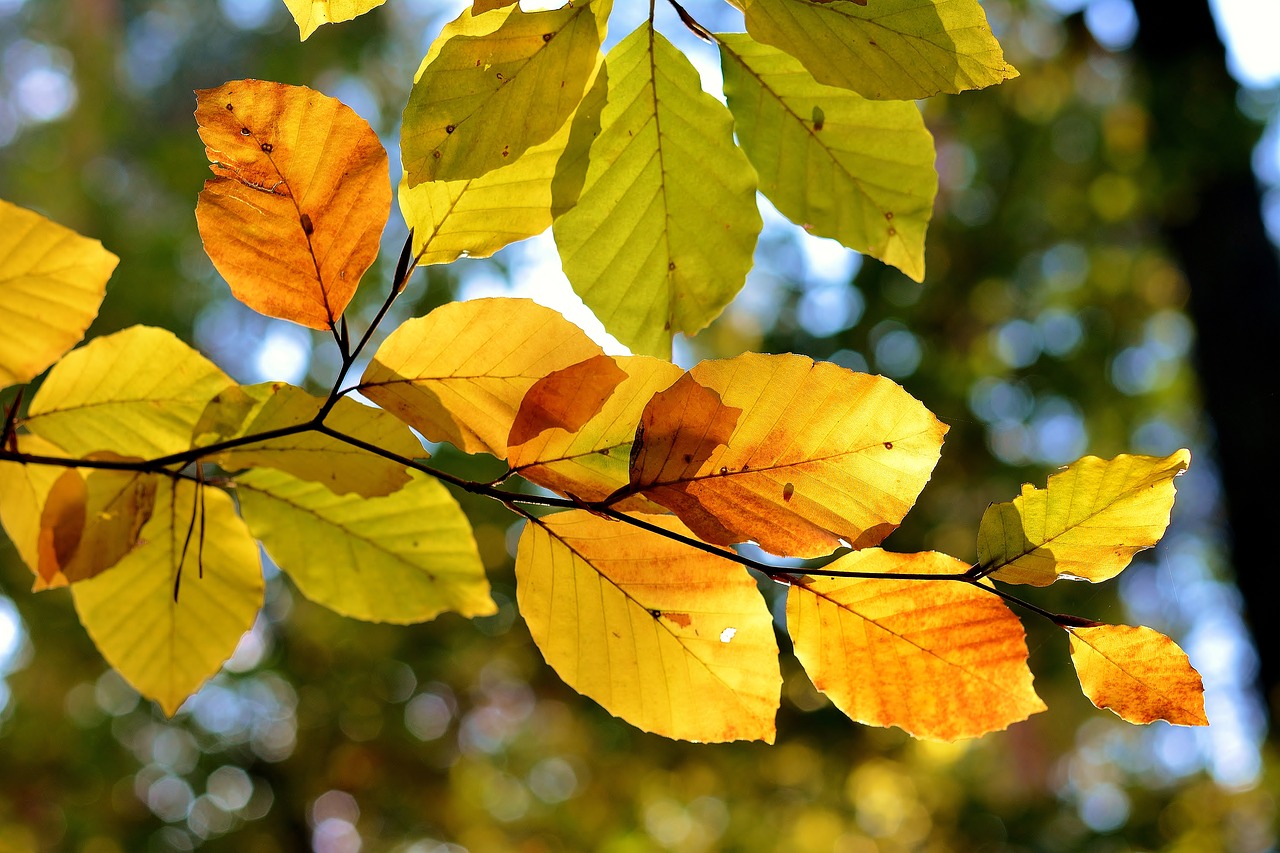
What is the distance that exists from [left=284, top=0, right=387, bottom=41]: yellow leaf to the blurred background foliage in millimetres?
2079

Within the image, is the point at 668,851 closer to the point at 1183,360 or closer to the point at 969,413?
the point at 969,413

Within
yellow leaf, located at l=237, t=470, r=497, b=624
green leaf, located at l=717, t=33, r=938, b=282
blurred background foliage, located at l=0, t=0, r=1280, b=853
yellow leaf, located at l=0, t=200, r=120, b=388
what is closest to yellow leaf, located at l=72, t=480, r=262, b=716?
yellow leaf, located at l=237, t=470, r=497, b=624

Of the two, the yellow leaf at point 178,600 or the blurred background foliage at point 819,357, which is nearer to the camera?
the yellow leaf at point 178,600

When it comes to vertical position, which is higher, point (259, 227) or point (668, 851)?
point (259, 227)

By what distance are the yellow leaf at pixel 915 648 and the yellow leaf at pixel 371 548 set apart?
0.17 m

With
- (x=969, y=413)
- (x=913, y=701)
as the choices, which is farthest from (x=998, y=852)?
(x=913, y=701)

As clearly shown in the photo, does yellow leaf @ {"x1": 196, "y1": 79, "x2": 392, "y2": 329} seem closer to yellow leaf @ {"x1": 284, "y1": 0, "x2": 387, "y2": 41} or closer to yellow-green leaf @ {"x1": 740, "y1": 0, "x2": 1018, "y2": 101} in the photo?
yellow leaf @ {"x1": 284, "y1": 0, "x2": 387, "y2": 41}

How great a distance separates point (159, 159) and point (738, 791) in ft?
10.1

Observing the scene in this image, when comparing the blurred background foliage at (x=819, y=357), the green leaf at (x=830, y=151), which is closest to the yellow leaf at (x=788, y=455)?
the green leaf at (x=830, y=151)

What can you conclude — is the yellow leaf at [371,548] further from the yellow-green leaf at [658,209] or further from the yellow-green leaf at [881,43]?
the yellow-green leaf at [881,43]

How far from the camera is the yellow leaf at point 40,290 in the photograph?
338 mm

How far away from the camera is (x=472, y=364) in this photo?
1.17ft

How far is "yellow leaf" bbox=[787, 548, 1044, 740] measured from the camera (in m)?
0.35

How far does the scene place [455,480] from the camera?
13.3 inches
